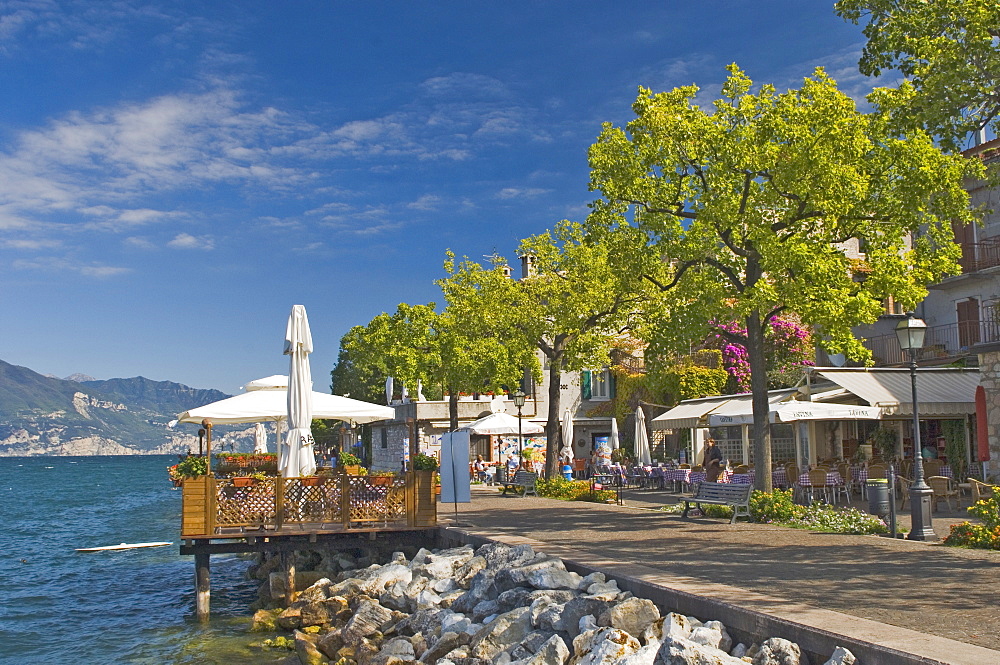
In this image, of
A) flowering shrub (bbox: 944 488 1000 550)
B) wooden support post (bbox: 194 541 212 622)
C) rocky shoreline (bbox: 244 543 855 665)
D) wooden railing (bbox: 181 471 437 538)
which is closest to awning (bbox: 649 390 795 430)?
wooden railing (bbox: 181 471 437 538)

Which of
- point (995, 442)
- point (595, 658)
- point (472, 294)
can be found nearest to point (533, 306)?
point (472, 294)

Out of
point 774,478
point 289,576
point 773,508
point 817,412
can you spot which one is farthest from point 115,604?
point 817,412

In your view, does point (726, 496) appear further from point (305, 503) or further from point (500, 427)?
point (500, 427)

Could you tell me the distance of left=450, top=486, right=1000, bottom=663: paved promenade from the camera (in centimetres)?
850

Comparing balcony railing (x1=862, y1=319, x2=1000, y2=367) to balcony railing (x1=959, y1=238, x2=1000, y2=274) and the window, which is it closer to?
balcony railing (x1=959, y1=238, x2=1000, y2=274)

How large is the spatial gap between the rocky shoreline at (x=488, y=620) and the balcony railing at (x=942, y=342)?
18993 millimetres

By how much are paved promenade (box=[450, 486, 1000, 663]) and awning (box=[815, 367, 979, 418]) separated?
13.1 feet

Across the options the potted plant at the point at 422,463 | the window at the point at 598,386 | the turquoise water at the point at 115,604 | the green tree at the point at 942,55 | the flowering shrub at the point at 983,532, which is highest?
the green tree at the point at 942,55

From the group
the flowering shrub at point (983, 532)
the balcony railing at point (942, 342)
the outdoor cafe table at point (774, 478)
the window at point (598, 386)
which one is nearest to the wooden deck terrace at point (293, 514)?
the outdoor cafe table at point (774, 478)

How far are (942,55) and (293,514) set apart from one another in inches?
496

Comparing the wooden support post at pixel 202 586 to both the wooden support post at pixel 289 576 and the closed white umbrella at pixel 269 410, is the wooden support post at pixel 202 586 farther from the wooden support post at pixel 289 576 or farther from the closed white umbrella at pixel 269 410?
the closed white umbrella at pixel 269 410

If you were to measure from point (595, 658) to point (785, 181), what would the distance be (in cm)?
1088

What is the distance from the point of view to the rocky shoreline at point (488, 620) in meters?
8.44

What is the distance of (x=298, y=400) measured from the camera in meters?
18.6
